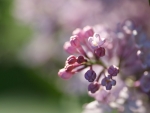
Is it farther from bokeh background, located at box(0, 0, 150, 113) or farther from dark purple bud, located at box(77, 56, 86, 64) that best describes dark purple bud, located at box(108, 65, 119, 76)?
bokeh background, located at box(0, 0, 150, 113)

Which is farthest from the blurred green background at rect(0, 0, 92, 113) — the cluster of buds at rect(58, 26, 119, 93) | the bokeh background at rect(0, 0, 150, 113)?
the cluster of buds at rect(58, 26, 119, 93)

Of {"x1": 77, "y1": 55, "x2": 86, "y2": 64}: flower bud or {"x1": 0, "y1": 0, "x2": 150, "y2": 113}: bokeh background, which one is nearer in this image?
{"x1": 77, "y1": 55, "x2": 86, "y2": 64}: flower bud

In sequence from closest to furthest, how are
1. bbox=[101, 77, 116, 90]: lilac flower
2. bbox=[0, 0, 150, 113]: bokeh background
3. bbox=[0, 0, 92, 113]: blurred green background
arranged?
bbox=[101, 77, 116, 90]: lilac flower → bbox=[0, 0, 150, 113]: bokeh background → bbox=[0, 0, 92, 113]: blurred green background

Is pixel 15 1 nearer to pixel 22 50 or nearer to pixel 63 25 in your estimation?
pixel 22 50

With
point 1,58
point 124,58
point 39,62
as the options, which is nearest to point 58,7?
point 39,62

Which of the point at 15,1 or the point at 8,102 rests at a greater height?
the point at 15,1

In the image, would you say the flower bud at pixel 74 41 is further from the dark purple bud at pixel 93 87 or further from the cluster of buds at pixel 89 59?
the dark purple bud at pixel 93 87

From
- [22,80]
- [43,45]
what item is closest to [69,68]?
[43,45]

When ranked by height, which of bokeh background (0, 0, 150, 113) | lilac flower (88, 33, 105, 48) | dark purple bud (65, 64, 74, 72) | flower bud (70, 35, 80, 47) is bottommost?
dark purple bud (65, 64, 74, 72)
